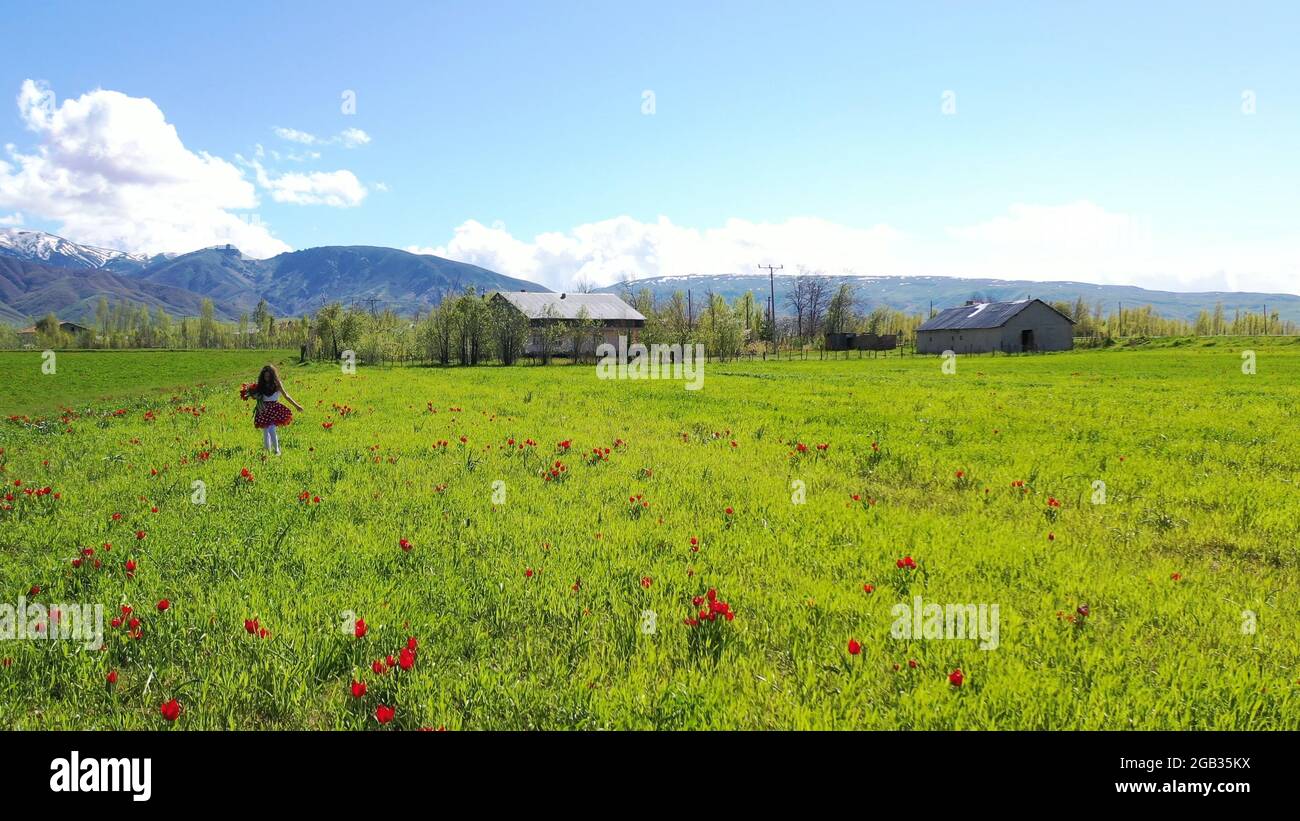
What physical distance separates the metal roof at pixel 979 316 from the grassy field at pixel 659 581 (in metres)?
72.8

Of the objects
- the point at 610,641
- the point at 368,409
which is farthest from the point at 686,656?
the point at 368,409

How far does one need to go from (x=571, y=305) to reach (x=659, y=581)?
273ft

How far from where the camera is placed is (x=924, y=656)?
4.14 m

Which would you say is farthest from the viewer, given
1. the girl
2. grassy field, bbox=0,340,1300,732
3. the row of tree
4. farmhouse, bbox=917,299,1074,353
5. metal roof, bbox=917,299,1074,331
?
metal roof, bbox=917,299,1074,331

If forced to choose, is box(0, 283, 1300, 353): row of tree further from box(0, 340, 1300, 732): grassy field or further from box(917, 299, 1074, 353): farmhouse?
box(0, 340, 1300, 732): grassy field

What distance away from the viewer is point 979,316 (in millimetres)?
80188

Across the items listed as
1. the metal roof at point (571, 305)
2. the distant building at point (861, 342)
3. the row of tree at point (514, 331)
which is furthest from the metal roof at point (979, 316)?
the metal roof at point (571, 305)

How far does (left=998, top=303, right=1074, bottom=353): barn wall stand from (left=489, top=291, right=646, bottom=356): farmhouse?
4836cm

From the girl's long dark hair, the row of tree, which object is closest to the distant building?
the row of tree

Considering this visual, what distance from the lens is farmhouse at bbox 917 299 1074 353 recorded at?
7575 centimetres

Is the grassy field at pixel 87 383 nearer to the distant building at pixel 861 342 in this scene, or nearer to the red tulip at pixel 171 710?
the red tulip at pixel 171 710
